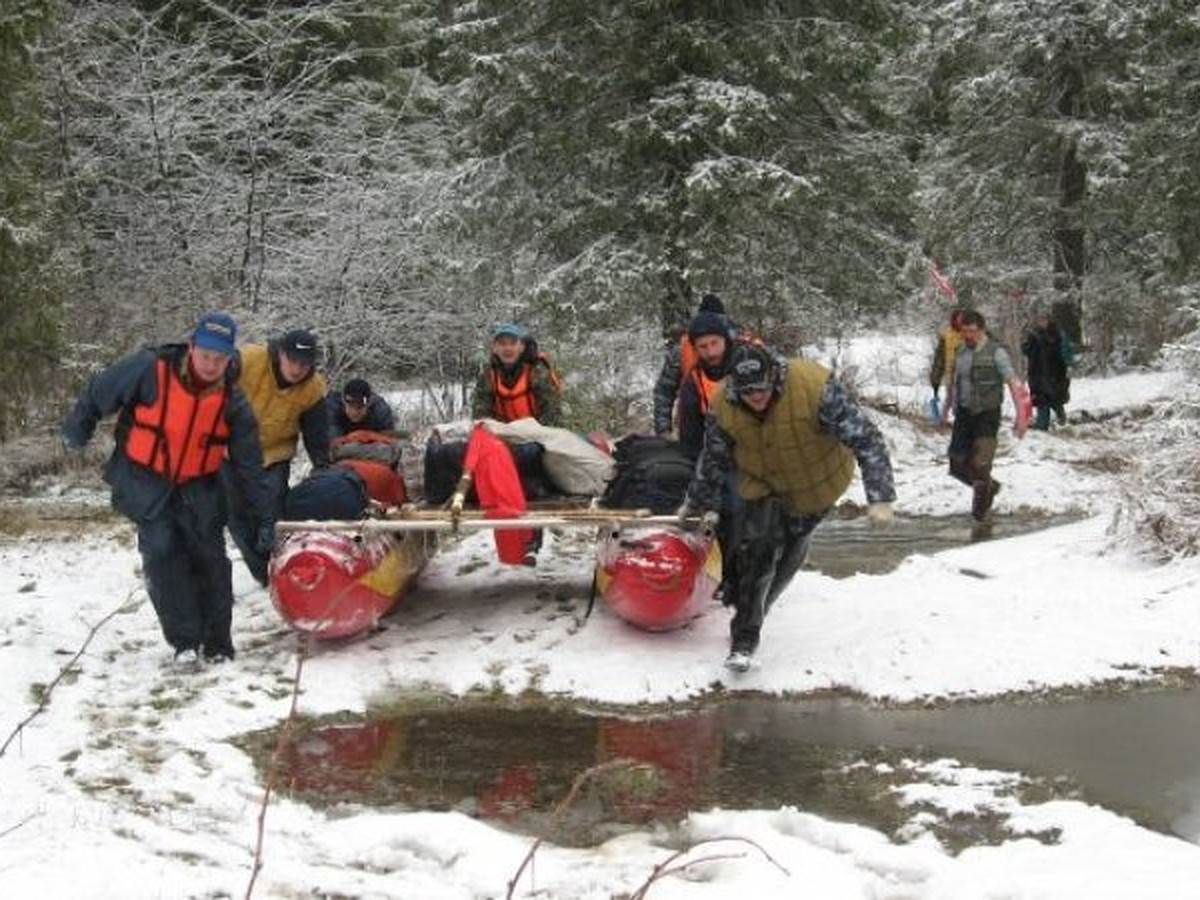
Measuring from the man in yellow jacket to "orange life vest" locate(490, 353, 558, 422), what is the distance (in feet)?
4.08

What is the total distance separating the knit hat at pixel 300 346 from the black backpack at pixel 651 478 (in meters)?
1.82

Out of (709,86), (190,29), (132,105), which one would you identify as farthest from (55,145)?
(709,86)

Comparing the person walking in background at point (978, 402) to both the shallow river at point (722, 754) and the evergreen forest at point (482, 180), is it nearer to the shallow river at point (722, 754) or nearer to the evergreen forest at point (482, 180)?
the evergreen forest at point (482, 180)

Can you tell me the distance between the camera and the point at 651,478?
293 inches

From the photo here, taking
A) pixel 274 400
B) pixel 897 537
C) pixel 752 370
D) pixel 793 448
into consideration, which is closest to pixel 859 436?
pixel 793 448

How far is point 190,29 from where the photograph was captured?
16.4 metres

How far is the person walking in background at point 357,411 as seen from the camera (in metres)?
8.57

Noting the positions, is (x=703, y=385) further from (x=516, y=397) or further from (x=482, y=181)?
(x=482, y=181)

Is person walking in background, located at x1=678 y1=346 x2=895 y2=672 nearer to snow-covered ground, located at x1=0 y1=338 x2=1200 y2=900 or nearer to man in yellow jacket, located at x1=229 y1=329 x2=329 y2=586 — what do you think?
snow-covered ground, located at x1=0 y1=338 x2=1200 y2=900

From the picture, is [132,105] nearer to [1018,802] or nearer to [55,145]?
[55,145]

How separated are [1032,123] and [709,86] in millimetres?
9426

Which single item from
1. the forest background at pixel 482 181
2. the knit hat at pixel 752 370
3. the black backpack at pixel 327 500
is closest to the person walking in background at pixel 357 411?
the black backpack at pixel 327 500

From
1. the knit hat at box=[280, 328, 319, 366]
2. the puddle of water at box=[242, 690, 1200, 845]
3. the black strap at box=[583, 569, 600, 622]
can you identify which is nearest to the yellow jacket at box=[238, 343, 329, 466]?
the knit hat at box=[280, 328, 319, 366]

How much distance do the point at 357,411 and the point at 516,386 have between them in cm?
104
